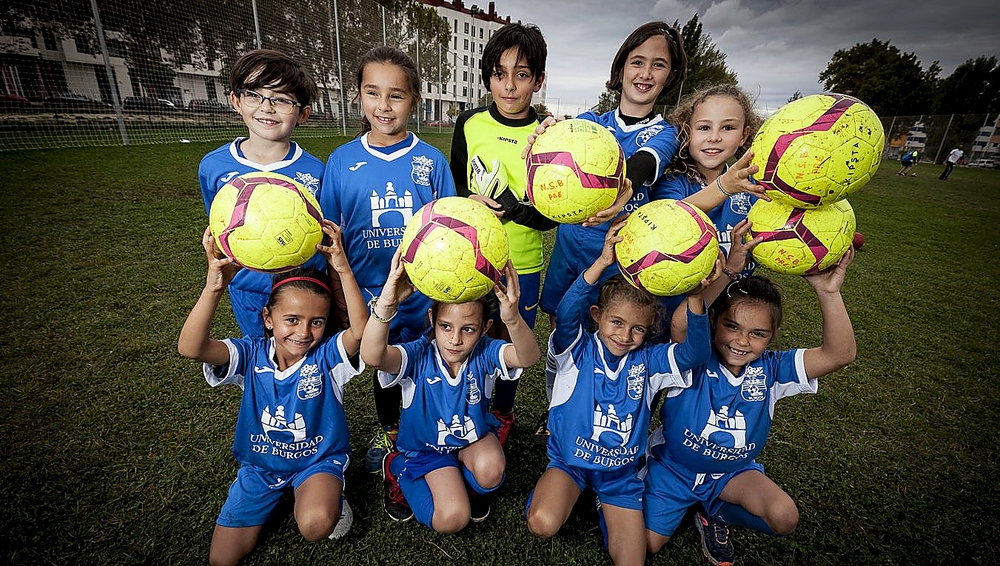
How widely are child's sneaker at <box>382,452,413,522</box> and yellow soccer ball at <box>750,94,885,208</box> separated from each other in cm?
250

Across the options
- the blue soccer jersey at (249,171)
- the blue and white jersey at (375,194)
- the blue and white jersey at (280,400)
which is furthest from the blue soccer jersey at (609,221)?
the blue soccer jersey at (249,171)

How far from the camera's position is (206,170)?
2514 mm

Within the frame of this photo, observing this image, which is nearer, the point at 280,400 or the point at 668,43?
the point at 280,400

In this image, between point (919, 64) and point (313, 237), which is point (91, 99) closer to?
point (313, 237)

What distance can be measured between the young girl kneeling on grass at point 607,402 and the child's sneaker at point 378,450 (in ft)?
3.29

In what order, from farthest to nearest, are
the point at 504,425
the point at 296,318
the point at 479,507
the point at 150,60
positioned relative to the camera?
the point at 150,60, the point at 504,425, the point at 479,507, the point at 296,318

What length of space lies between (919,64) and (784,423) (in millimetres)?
57832

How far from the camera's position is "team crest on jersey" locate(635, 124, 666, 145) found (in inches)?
102

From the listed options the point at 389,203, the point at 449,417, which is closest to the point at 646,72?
the point at 389,203

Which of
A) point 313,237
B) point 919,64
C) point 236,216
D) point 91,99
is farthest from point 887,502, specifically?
point 919,64

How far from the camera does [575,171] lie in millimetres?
1836

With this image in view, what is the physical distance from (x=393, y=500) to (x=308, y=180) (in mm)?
1993

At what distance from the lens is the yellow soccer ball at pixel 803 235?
1.85 m

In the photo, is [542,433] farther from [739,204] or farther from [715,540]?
[739,204]
